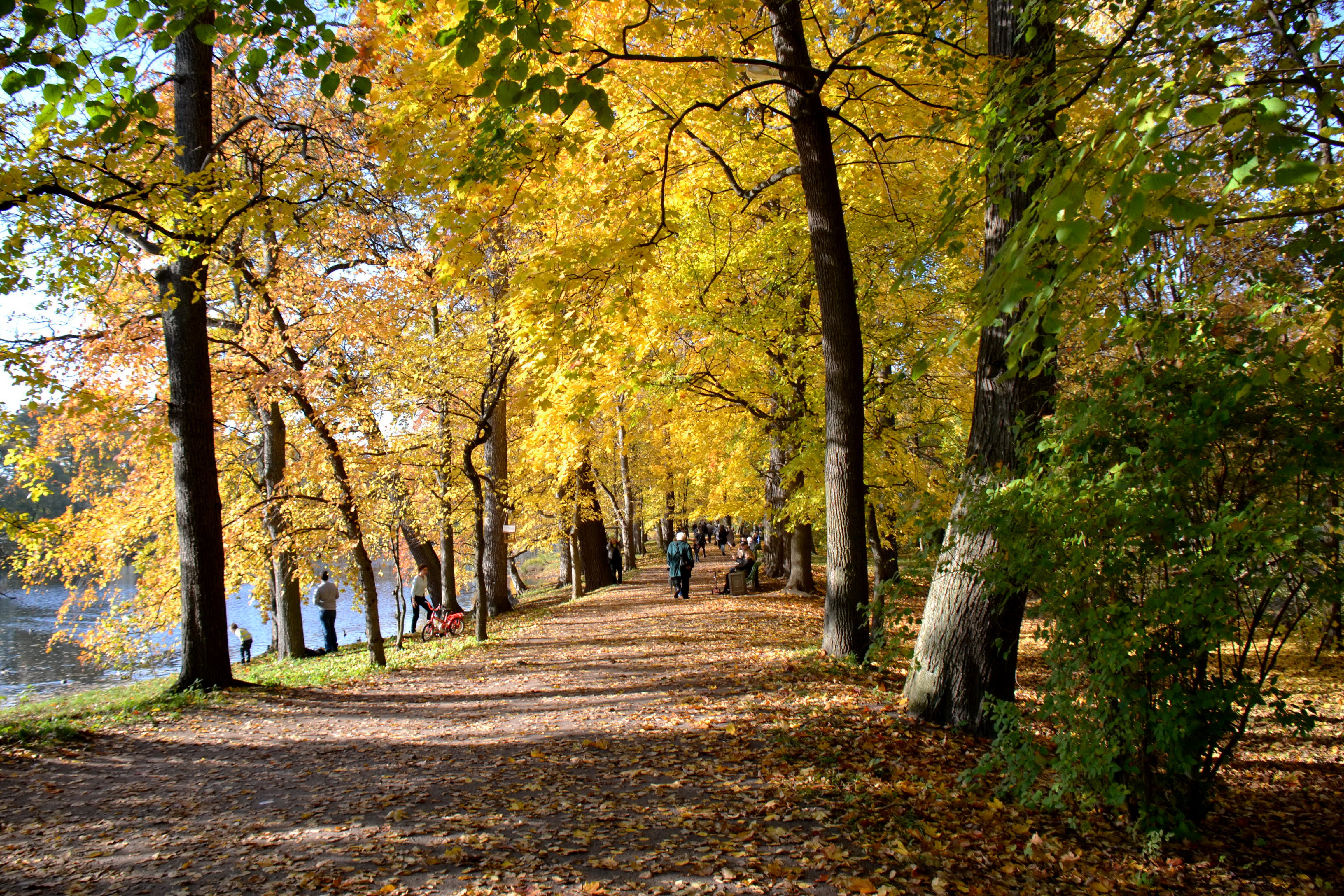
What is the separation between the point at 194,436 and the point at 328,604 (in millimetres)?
7096

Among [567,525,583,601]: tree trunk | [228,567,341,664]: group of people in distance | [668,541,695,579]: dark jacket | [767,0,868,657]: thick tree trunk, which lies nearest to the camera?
[767,0,868,657]: thick tree trunk

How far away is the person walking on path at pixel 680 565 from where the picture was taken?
17531 mm

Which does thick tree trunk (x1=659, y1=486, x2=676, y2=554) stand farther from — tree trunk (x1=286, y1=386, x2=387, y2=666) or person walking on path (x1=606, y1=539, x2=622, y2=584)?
tree trunk (x1=286, y1=386, x2=387, y2=666)

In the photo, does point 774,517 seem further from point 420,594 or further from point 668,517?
point 668,517

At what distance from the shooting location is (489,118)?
490cm

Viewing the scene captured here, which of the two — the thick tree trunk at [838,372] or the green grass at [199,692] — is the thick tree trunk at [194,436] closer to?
the green grass at [199,692]

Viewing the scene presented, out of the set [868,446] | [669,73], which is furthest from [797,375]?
[669,73]

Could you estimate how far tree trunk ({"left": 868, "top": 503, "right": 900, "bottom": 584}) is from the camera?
12586 millimetres

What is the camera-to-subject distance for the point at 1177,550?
362cm

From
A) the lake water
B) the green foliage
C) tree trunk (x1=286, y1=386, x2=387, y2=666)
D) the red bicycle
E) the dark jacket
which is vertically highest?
the green foliage

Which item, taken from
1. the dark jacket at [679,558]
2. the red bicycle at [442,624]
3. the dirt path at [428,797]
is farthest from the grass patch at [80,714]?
the dark jacket at [679,558]

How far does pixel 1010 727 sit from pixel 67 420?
17.6 m

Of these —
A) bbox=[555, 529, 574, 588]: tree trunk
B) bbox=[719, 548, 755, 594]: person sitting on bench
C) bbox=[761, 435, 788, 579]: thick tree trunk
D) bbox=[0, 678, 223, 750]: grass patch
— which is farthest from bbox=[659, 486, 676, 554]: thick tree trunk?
bbox=[0, 678, 223, 750]: grass patch

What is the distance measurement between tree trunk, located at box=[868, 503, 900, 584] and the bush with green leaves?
7.93 m
